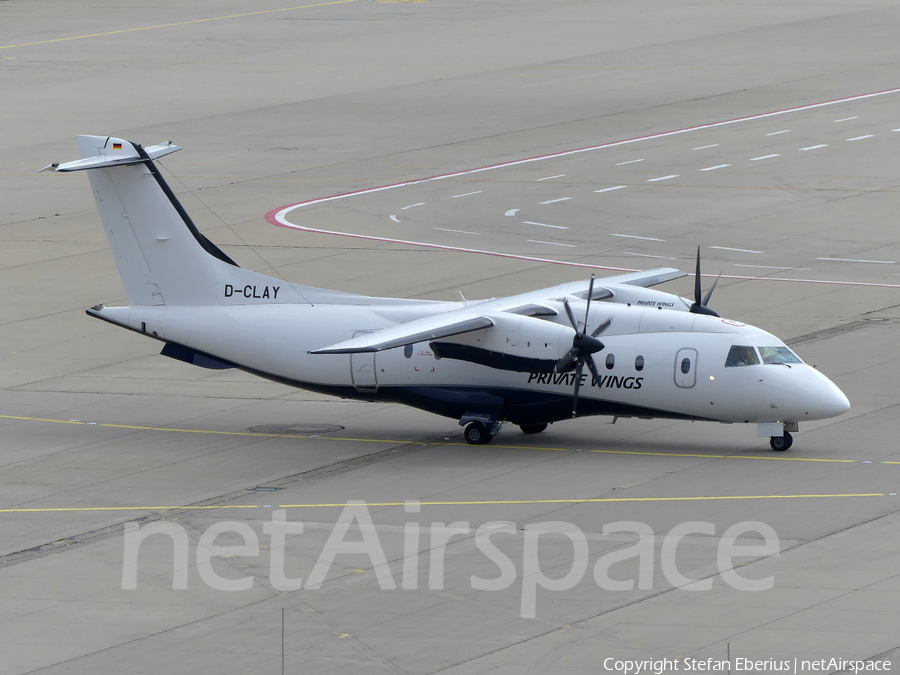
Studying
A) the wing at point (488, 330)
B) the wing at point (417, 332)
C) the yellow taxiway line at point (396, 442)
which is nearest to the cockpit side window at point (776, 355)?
the yellow taxiway line at point (396, 442)

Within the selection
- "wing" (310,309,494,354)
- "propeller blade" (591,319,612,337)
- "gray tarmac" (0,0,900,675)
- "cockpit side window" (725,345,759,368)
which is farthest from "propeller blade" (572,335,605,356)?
"cockpit side window" (725,345,759,368)

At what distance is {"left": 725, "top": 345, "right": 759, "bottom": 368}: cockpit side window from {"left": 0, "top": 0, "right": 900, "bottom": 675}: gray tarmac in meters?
2.08

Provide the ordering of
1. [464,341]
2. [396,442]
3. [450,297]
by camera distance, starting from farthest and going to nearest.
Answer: [450,297], [396,442], [464,341]

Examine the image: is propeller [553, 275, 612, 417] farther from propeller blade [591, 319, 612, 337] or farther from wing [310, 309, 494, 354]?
wing [310, 309, 494, 354]

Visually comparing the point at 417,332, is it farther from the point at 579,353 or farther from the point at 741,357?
the point at 741,357

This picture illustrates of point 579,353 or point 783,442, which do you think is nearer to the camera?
point 579,353

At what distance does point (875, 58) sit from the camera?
92.6 m

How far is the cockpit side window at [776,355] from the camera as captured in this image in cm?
3500

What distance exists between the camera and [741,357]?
34.9 meters

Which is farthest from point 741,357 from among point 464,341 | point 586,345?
point 464,341

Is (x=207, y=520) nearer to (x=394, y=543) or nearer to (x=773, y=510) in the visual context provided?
(x=394, y=543)

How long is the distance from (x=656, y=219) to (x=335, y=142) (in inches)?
863

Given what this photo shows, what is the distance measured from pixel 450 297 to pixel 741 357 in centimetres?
1730

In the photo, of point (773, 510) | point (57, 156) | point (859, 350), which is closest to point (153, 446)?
point (773, 510)
